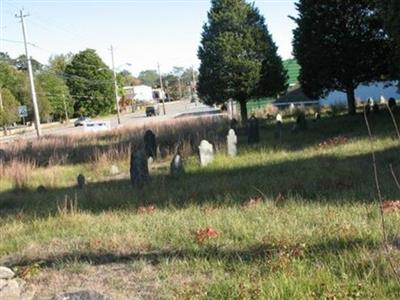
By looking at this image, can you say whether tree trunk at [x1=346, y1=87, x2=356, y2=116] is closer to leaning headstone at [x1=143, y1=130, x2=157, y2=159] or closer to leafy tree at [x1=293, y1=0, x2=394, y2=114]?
leafy tree at [x1=293, y1=0, x2=394, y2=114]

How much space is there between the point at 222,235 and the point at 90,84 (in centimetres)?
9251

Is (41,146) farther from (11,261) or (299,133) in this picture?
(11,261)

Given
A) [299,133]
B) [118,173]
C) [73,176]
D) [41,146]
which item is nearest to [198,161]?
[118,173]

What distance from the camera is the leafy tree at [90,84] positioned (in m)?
97.5

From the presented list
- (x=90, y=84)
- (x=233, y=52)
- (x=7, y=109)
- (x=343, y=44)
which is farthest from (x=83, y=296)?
(x=90, y=84)

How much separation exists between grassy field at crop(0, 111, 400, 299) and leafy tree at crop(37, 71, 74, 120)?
82853 millimetres

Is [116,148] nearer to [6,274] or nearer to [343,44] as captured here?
[343,44]

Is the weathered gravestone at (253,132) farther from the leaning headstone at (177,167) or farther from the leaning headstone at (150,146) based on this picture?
the leaning headstone at (177,167)

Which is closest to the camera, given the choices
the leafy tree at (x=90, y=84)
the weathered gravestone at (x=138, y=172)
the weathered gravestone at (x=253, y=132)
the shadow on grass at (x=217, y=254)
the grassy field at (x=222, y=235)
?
the grassy field at (x=222, y=235)

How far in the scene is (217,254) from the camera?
5949 millimetres

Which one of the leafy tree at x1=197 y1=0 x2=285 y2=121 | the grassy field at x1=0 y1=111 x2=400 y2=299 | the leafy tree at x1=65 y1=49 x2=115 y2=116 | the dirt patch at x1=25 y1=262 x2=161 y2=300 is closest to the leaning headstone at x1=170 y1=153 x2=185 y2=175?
the grassy field at x1=0 y1=111 x2=400 y2=299

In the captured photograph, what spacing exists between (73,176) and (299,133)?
834 cm

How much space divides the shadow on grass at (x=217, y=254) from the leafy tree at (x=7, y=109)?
70924 millimetres

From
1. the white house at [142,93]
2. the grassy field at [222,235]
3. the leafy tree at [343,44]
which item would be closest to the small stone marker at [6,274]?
the grassy field at [222,235]
